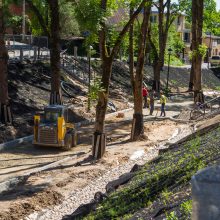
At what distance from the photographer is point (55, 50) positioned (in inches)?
1022

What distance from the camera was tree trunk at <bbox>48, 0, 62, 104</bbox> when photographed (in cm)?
2543

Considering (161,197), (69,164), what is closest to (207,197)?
(161,197)

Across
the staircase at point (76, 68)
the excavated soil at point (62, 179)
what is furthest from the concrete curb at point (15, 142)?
the staircase at point (76, 68)

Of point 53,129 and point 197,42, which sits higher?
point 197,42

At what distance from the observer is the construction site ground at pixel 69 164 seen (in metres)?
13.3

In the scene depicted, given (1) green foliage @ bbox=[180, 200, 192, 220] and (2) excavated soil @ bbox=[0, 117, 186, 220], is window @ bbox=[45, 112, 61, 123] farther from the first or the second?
(1) green foliage @ bbox=[180, 200, 192, 220]

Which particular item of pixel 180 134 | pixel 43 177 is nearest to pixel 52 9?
pixel 180 134

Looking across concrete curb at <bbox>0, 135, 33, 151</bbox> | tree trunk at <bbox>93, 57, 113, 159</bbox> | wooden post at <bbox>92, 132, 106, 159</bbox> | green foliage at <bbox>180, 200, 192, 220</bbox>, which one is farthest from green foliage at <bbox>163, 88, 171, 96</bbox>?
green foliage at <bbox>180, 200, 192, 220</bbox>

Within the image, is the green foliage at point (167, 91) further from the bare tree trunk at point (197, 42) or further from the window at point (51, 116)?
the window at point (51, 116)

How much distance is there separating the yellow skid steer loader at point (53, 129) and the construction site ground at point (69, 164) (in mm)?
466

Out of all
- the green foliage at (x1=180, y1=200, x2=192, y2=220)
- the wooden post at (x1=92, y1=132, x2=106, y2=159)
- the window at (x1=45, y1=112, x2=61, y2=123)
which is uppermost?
the green foliage at (x1=180, y1=200, x2=192, y2=220)

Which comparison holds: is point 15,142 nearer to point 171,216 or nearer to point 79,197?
point 79,197

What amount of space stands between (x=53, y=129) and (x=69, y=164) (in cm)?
287

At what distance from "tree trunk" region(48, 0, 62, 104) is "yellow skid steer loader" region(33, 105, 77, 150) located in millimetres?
5494
